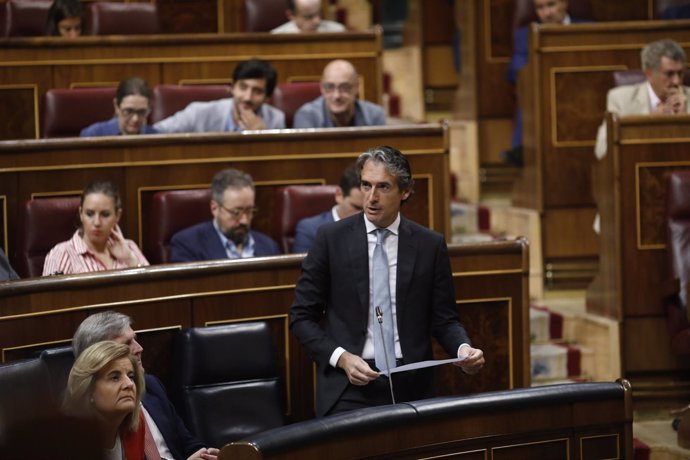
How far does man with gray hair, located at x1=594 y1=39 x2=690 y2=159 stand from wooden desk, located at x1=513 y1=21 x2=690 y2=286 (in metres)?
0.18

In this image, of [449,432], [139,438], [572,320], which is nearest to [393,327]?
[449,432]

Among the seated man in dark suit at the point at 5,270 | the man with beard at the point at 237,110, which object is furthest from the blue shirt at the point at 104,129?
the seated man in dark suit at the point at 5,270

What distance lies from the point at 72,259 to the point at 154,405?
0.52 metres

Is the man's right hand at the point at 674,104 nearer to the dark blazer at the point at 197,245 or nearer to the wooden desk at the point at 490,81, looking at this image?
the wooden desk at the point at 490,81

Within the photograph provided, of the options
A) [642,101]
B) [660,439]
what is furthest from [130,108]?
[660,439]

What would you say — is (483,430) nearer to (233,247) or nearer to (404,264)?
(404,264)

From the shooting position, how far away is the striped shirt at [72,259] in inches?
86.3

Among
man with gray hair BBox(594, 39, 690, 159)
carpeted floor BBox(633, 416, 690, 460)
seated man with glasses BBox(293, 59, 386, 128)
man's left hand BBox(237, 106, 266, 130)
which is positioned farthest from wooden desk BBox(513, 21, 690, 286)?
man's left hand BBox(237, 106, 266, 130)

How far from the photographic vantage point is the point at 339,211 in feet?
7.74

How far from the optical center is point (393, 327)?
1.79m

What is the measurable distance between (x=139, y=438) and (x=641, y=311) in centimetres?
134

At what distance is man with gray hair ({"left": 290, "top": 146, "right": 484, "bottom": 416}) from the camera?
1770mm

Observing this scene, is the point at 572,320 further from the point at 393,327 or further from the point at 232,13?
the point at 232,13

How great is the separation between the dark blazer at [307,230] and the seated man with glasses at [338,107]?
0.48 m
